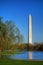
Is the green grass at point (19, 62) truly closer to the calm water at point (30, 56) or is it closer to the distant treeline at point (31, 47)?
the calm water at point (30, 56)

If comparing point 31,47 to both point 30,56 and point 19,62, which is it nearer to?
point 30,56

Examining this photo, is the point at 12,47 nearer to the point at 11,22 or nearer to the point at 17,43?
the point at 17,43

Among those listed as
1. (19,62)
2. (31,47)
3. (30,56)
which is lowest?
(19,62)

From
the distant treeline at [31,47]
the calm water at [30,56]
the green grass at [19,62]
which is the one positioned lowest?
the green grass at [19,62]

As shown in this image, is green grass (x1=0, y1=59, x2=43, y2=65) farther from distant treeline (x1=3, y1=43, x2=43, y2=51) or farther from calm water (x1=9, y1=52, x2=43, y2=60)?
distant treeline (x1=3, y1=43, x2=43, y2=51)

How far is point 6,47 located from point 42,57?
1165mm

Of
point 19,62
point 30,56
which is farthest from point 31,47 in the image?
point 19,62

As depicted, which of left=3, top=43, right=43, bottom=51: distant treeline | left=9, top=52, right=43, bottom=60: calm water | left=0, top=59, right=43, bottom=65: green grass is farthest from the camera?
left=3, top=43, right=43, bottom=51: distant treeline

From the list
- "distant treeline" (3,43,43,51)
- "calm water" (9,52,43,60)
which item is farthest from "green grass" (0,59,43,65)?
"distant treeline" (3,43,43,51)

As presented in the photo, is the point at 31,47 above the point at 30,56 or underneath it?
above

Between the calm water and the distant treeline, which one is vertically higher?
the distant treeline

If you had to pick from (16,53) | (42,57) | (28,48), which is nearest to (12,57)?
(16,53)

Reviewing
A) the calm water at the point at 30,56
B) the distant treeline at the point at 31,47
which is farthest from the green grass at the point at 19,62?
the distant treeline at the point at 31,47

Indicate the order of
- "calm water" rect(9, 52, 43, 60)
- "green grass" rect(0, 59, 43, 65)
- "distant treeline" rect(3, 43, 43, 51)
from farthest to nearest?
"distant treeline" rect(3, 43, 43, 51) → "calm water" rect(9, 52, 43, 60) → "green grass" rect(0, 59, 43, 65)
